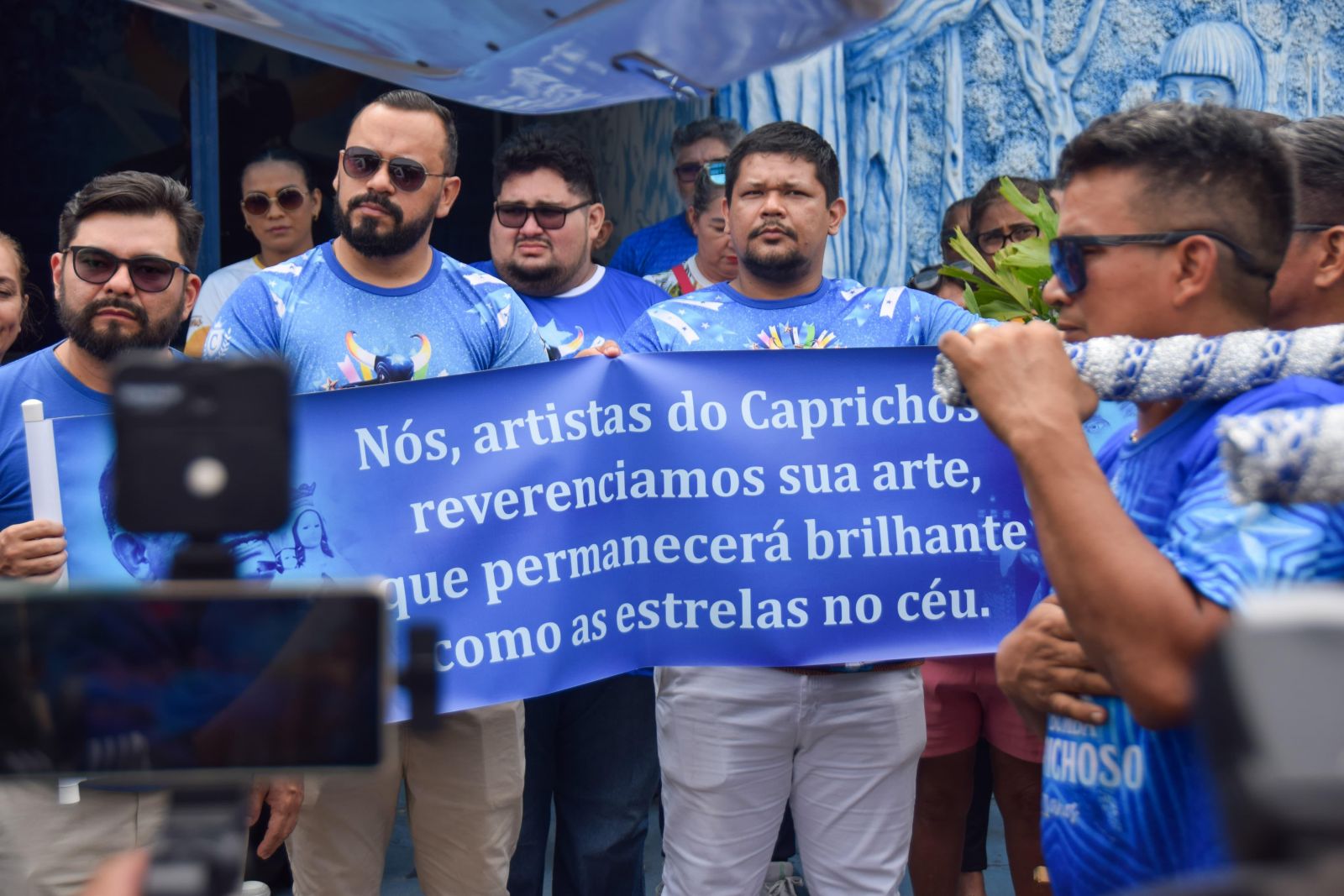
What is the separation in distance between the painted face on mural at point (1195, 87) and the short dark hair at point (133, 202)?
557 cm

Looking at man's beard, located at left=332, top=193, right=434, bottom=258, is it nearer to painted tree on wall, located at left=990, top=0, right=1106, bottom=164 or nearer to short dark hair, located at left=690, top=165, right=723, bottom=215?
short dark hair, located at left=690, top=165, right=723, bottom=215

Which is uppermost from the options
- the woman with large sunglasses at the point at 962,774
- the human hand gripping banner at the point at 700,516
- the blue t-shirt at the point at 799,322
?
the blue t-shirt at the point at 799,322

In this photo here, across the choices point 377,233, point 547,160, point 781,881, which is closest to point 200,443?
point 377,233

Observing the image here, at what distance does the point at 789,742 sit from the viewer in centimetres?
381

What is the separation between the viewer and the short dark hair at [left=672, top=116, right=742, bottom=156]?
20.5 ft

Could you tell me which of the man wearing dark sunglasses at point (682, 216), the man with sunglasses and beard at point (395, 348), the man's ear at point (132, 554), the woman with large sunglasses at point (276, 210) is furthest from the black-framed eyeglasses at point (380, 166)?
the man wearing dark sunglasses at point (682, 216)

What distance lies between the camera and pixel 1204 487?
1.87 metres

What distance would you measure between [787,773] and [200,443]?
2.78m

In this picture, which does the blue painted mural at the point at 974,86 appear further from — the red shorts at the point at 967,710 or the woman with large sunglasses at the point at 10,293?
the woman with large sunglasses at the point at 10,293

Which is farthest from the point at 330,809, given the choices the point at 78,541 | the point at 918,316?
the point at 918,316

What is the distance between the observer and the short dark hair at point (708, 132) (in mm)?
6258

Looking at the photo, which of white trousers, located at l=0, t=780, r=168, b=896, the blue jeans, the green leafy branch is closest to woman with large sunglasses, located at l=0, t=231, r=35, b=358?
white trousers, located at l=0, t=780, r=168, b=896

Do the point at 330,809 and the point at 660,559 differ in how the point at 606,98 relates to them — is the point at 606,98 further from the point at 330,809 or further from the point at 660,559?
the point at 330,809

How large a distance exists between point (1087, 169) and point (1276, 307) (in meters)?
0.67
